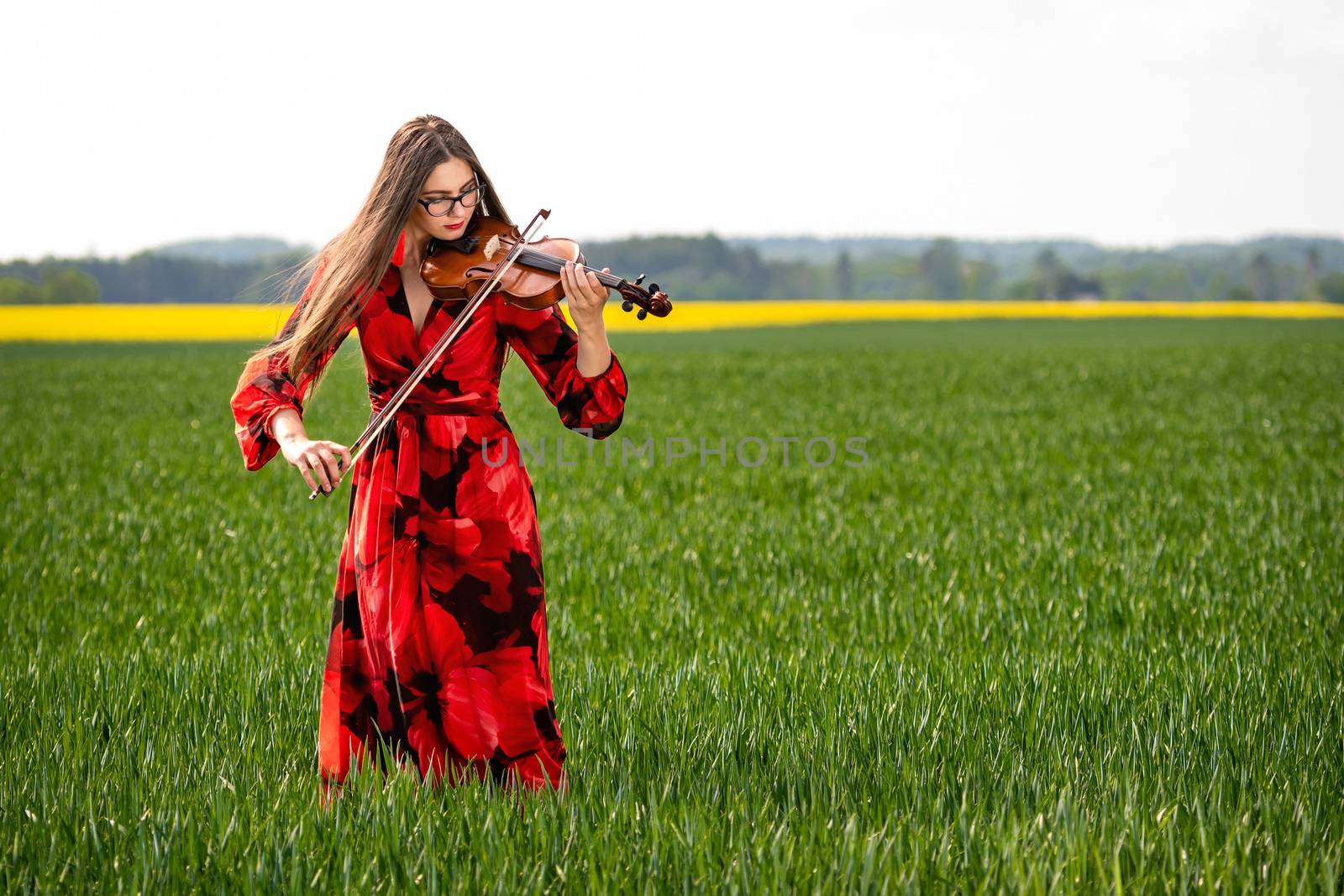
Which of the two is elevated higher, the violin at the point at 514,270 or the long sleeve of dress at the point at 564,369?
the violin at the point at 514,270

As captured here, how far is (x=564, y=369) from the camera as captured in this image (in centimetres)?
322

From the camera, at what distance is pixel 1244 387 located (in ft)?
67.5

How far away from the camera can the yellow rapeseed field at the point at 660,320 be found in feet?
151

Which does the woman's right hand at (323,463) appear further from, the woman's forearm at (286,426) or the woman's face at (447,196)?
the woman's face at (447,196)

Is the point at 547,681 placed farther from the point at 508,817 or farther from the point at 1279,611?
the point at 1279,611

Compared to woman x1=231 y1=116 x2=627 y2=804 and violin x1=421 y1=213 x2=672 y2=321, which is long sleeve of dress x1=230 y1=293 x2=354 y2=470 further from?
violin x1=421 y1=213 x2=672 y2=321

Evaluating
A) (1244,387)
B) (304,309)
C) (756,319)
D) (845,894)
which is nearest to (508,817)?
(845,894)

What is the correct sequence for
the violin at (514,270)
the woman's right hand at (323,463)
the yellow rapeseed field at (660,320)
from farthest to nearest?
1. the yellow rapeseed field at (660,320)
2. the violin at (514,270)
3. the woman's right hand at (323,463)

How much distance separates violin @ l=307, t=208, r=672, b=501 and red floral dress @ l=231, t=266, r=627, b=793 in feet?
0.25

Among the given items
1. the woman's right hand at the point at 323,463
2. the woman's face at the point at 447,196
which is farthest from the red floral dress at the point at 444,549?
the woman's right hand at the point at 323,463

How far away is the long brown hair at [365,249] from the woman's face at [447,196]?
2 cm

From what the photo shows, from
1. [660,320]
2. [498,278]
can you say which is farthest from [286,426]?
[660,320]

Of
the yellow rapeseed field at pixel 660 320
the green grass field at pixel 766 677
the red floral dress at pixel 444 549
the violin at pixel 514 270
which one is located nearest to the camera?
the green grass field at pixel 766 677

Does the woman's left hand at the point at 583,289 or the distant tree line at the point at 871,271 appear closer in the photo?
the woman's left hand at the point at 583,289
